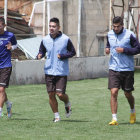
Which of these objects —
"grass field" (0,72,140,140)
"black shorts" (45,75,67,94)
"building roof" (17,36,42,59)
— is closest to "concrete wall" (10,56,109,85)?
"grass field" (0,72,140,140)

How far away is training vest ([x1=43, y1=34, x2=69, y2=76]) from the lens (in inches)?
467

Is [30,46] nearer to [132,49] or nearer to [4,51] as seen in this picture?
[4,51]

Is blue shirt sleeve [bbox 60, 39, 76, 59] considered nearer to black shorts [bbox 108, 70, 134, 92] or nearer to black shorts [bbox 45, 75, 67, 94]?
black shorts [bbox 45, 75, 67, 94]

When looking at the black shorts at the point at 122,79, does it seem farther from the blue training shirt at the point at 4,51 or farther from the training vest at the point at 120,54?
the blue training shirt at the point at 4,51

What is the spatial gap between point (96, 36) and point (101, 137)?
14367 millimetres

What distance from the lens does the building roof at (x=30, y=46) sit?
22688 millimetres

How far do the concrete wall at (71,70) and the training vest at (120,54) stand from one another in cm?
894

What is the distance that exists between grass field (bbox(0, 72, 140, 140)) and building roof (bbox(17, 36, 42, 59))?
2430mm

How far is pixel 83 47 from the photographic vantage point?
2345cm

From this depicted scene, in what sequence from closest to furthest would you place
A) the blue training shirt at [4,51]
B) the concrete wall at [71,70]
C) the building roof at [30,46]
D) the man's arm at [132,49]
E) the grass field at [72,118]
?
the grass field at [72,118], the man's arm at [132,49], the blue training shirt at [4,51], the concrete wall at [71,70], the building roof at [30,46]

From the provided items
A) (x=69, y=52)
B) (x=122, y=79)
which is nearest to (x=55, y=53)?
(x=69, y=52)

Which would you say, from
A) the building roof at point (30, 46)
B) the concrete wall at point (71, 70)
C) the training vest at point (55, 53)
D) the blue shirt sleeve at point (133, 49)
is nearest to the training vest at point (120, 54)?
the blue shirt sleeve at point (133, 49)

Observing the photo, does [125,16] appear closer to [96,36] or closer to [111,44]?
[96,36]

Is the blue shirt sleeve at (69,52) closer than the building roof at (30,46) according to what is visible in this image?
Yes
